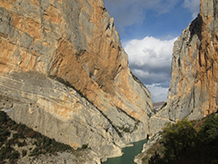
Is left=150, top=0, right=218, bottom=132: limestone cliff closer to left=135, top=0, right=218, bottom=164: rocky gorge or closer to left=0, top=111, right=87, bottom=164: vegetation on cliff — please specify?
left=135, top=0, right=218, bottom=164: rocky gorge

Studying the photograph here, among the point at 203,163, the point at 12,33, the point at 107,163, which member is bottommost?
the point at 107,163

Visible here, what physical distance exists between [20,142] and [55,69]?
17144mm

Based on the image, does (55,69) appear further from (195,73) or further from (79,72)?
(195,73)

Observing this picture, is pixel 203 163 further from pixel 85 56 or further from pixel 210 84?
pixel 85 56

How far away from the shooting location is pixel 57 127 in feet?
103

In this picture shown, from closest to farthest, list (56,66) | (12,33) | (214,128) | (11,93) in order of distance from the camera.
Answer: (214,128) → (11,93) → (12,33) → (56,66)

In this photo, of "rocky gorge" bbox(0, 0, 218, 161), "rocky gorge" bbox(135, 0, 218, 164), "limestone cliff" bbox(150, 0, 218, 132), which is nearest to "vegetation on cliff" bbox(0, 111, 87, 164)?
"rocky gorge" bbox(0, 0, 218, 161)

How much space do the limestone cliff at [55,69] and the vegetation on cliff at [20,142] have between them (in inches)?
56.9

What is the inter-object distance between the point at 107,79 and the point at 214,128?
142 feet

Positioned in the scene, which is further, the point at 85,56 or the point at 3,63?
the point at 85,56

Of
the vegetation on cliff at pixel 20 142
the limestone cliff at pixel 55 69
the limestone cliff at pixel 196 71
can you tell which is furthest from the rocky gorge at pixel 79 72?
the vegetation on cliff at pixel 20 142

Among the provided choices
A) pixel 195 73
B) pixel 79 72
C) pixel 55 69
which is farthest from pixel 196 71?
pixel 55 69

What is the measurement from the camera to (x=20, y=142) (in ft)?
81.5

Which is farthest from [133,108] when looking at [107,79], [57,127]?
[57,127]
